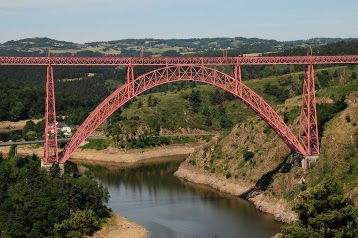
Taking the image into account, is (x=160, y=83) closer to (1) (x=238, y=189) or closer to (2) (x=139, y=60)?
(2) (x=139, y=60)

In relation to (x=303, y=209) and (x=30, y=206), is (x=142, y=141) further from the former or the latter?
(x=303, y=209)

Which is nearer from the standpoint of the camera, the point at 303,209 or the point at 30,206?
the point at 303,209

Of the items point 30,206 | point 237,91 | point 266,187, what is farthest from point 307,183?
point 30,206

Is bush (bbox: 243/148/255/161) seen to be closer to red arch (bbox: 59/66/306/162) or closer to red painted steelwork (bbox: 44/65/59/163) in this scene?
red arch (bbox: 59/66/306/162)

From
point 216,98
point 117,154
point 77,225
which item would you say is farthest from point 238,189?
point 216,98

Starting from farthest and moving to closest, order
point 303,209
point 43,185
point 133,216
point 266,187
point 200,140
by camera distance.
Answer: point 200,140 < point 266,187 < point 133,216 < point 43,185 < point 303,209

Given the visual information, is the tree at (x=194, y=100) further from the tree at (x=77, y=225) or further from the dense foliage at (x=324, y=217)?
the dense foliage at (x=324, y=217)

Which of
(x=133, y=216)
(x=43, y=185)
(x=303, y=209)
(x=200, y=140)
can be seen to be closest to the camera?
(x=303, y=209)

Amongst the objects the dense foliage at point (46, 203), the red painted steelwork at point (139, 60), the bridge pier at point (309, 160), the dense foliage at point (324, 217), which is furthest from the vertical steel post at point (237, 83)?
the dense foliage at point (324, 217)
